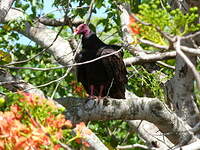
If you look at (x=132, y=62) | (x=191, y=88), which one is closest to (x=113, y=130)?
Answer: (x=132, y=62)

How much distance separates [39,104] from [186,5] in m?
1.90

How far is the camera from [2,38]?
18.7 feet

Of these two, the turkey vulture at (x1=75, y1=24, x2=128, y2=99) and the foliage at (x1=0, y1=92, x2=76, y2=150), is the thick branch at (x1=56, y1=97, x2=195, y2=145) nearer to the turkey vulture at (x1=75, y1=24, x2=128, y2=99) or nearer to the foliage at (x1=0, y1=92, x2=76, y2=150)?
the turkey vulture at (x1=75, y1=24, x2=128, y2=99)

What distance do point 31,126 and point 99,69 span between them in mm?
3504

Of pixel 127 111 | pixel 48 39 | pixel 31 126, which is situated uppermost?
pixel 48 39

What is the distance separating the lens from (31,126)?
2.51 metres

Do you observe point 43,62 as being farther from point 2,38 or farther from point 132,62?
point 132,62

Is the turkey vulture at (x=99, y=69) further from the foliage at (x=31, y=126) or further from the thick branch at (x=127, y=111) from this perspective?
the foliage at (x=31, y=126)

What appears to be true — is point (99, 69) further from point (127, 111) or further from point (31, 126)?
point (31, 126)

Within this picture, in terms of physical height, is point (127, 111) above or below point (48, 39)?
below

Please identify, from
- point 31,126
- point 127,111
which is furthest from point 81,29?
point 31,126

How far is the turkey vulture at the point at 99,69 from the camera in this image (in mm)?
5594

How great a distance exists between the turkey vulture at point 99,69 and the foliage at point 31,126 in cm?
287

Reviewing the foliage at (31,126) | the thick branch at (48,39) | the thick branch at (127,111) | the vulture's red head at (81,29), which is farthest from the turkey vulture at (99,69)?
the foliage at (31,126)
